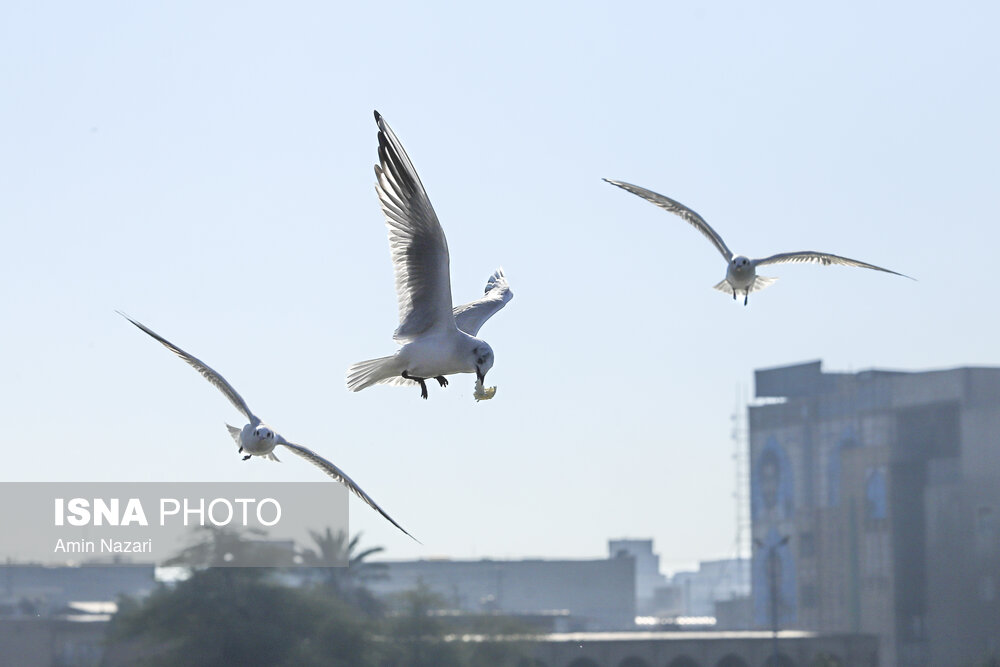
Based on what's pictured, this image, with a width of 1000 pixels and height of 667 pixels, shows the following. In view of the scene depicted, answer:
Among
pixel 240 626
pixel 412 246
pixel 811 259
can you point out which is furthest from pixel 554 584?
pixel 412 246

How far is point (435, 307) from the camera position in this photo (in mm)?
21594

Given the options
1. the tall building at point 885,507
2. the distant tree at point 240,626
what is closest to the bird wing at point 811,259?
the distant tree at point 240,626

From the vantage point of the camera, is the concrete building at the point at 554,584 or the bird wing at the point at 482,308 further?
the concrete building at the point at 554,584

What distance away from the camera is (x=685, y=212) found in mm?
32750

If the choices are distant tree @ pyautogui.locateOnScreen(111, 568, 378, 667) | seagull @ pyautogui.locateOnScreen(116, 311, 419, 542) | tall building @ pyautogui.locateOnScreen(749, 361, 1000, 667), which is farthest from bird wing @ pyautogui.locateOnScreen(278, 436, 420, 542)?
tall building @ pyautogui.locateOnScreen(749, 361, 1000, 667)

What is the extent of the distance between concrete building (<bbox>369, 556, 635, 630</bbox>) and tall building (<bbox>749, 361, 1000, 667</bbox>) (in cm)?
1640

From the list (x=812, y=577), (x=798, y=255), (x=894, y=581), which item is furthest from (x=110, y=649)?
(x=812, y=577)

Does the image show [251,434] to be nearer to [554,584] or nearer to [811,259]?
[811,259]

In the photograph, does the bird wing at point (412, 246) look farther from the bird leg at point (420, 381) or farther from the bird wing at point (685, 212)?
the bird wing at point (685, 212)

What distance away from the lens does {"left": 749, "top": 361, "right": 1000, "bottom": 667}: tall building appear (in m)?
133

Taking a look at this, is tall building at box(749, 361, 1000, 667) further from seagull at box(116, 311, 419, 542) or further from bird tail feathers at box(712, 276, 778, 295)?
seagull at box(116, 311, 419, 542)

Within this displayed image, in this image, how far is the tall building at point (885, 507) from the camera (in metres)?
133

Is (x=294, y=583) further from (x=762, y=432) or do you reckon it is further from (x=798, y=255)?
(x=762, y=432)

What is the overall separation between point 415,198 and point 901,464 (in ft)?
437
